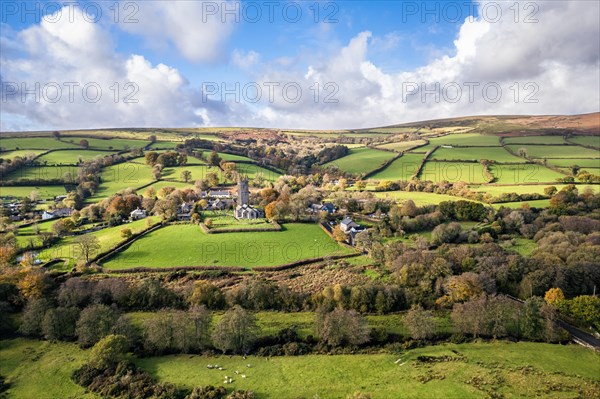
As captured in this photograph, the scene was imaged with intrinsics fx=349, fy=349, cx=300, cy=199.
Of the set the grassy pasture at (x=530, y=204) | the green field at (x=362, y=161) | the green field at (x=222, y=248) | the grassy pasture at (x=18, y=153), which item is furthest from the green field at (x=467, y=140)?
the grassy pasture at (x=18, y=153)

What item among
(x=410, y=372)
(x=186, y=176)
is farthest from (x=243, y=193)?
(x=410, y=372)

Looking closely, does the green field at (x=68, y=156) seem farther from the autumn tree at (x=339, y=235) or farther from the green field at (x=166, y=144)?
the autumn tree at (x=339, y=235)

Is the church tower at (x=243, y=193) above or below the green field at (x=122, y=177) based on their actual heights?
below

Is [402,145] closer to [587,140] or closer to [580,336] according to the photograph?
[587,140]

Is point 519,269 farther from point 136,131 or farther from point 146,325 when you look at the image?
point 136,131

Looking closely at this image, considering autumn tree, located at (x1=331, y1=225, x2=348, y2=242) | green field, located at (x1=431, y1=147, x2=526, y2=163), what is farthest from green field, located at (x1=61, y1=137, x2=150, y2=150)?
green field, located at (x1=431, y1=147, x2=526, y2=163)
